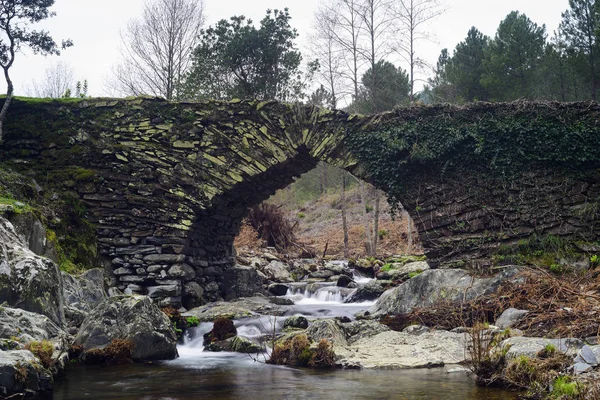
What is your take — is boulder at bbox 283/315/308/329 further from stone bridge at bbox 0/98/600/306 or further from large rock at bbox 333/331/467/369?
stone bridge at bbox 0/98/600/306

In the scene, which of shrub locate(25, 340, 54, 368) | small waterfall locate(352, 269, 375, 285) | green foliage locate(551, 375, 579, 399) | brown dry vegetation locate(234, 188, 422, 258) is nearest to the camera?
green foliage locate(551, 375, 579, 399)

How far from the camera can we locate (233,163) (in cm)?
1152

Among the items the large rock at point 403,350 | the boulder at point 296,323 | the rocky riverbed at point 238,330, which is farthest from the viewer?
the boulder at point 296,323

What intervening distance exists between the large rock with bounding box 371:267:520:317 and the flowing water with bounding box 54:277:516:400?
3.16 meters

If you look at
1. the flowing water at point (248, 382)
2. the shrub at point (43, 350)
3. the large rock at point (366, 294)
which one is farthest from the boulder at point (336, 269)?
the shrub at point (43, 350)

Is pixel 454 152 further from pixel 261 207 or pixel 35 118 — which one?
pixel 261 207

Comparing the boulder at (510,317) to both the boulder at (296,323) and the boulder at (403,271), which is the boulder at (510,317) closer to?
the boulder at (296,323)

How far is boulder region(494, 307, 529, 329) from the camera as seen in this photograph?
24.4 feet

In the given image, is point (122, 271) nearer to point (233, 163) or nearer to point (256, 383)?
point (233, 163)

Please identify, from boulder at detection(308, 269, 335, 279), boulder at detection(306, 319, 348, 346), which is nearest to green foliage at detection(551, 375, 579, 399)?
boulder at detection(306, 319, 348, 346)

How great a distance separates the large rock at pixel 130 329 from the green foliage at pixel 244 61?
11696 millimetres

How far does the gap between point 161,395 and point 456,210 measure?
6.77 m

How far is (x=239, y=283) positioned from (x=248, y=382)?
7.52 m

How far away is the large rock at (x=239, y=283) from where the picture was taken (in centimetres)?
1324
